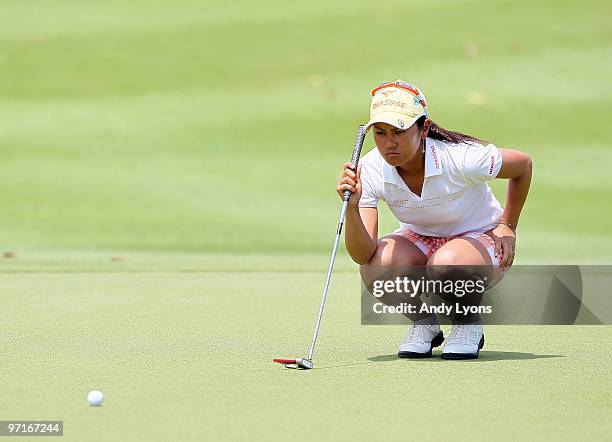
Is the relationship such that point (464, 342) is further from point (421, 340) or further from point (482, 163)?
point (482, 163)

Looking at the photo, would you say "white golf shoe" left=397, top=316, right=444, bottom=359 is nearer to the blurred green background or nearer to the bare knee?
the bare knee

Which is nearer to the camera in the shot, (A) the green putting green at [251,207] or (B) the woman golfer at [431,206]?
(A) the green putting green at [251,207]

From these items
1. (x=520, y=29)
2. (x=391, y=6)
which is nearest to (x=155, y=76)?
(x=391, y=6)

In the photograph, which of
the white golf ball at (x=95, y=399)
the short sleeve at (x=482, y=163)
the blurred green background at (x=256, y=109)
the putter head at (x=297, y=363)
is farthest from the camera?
the blurred green background at (x=256, y=109)

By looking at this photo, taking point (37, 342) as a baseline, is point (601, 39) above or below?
above

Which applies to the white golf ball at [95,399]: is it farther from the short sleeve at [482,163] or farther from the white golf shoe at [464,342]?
the short sleeve at [482,163]

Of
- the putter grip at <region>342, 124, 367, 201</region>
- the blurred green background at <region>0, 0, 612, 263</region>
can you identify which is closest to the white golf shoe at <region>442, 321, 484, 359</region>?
the putter grip at <region>342, 124, 367, 201</region>

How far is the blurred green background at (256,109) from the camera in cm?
1070

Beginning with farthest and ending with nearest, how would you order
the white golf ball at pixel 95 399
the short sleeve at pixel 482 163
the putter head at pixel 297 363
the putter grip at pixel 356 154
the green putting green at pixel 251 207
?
the short sleeve at pixel 482 163 < the putter grip at pixel 356 154 < the putter head at pixel 297 363 < the green putting green at pixel 251 207 < the white golf ball at pixel 95 399

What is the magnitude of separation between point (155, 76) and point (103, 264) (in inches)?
242

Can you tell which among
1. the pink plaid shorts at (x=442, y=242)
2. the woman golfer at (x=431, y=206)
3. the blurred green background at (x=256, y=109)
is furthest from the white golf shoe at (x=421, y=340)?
the blurred green background at (x=256, y=109)

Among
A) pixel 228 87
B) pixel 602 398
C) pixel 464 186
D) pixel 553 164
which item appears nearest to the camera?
pixel 602 398

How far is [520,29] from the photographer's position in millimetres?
15281

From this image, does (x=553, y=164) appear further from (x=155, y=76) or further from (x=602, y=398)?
(x=602, y=398)
